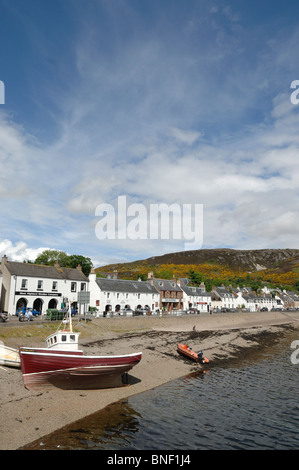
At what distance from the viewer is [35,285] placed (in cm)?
5500

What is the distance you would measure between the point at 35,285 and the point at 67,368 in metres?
37.4

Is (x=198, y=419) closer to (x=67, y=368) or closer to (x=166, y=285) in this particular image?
(x=67, y=368)

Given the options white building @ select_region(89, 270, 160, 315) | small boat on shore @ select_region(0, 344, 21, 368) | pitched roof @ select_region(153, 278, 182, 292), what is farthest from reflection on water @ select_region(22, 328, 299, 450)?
pitched roof @ select_region(153, 278, 182, 292)

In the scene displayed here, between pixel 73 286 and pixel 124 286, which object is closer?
pixel 73 286

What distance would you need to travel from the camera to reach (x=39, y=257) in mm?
94188

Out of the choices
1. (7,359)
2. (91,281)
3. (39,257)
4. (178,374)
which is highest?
(39,257)

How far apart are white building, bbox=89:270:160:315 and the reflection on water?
36.6 metres

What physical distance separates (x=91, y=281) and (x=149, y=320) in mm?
16959

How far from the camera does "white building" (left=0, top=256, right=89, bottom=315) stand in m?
51.3

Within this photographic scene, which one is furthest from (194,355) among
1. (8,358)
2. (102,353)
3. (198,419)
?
(8,358)

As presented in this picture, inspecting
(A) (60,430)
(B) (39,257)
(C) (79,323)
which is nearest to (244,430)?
(A) (60,430)
